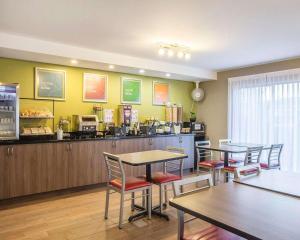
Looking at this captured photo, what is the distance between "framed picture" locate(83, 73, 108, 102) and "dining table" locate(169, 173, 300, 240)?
140 inches

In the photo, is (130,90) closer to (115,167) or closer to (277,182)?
(115,167)

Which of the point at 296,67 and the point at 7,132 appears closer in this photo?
the point at 7,132

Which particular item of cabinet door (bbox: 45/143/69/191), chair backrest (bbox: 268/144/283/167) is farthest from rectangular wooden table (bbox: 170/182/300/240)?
cabinet door (bbox: 45/143/69/191)

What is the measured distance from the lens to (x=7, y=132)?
3801 mm

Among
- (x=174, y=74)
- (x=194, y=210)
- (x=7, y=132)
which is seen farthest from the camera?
(x=174, y=74)

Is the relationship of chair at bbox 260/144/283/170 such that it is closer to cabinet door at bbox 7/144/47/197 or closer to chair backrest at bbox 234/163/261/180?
chair backrest at bbox 234/163/261/180

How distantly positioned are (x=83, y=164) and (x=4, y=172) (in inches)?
46.6

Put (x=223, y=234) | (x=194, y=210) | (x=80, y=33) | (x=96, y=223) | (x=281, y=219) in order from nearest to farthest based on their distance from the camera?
(x=281, y=219) < (x=194, y=210) < (x=223, y=234) < (x=96, y=223) < (x=80, y=33)

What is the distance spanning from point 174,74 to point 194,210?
4.29 metres

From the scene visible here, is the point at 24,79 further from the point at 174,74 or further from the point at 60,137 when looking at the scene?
the point at 174,74

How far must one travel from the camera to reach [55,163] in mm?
3996

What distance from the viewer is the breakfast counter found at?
3604 mm

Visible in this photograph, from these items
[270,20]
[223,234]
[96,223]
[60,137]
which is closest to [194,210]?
[223,234]

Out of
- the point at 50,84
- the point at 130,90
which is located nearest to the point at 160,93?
the point at 130,90
